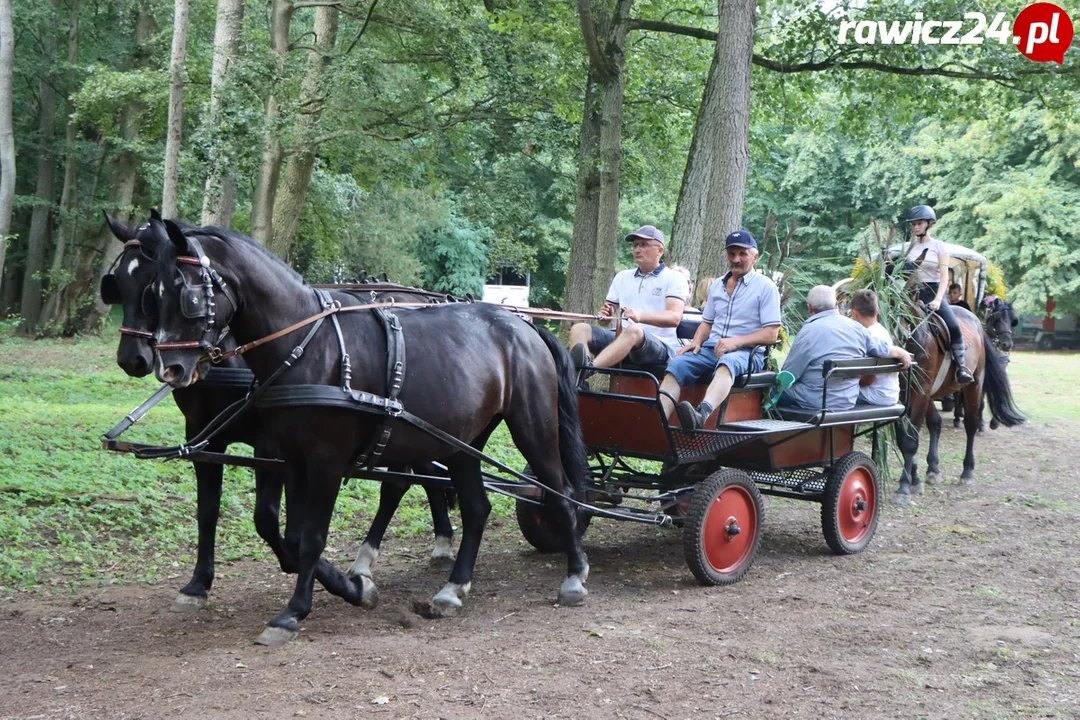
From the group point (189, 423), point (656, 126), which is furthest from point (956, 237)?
point (189, 423)

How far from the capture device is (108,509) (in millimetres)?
7812

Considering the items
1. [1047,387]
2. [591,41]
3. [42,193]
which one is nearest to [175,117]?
[591,41]

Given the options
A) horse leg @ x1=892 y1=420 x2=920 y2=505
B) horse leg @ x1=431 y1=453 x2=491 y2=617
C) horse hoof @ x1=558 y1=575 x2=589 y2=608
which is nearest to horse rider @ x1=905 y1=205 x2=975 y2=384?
horse leg @ x1=892 y1=420 x2=920 y2=505

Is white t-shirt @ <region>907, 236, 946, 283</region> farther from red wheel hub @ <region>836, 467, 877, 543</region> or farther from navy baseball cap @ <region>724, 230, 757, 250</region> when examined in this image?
navy baseball cap @ <region>724, 230, 757, 250</region>

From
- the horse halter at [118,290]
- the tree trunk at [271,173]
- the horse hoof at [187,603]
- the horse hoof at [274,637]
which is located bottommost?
the horse hoof at [187,603]

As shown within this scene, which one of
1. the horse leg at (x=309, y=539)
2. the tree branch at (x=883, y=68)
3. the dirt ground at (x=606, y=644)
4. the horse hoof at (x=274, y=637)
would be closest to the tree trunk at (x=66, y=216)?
the tree branch at (x=883, y=68)

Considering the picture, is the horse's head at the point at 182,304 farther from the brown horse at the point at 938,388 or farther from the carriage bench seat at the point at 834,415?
the brown horse at the point at 938,388

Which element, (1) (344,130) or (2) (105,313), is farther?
(2) (105,313)

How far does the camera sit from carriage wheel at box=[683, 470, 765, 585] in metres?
6.63

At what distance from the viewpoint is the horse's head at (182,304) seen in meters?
4.82

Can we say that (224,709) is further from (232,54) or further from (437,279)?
(437,279)

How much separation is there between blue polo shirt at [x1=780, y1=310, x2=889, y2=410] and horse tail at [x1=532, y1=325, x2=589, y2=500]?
202cm

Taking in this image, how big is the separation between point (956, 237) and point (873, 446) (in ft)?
109

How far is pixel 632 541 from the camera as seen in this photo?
8266 millimetres
